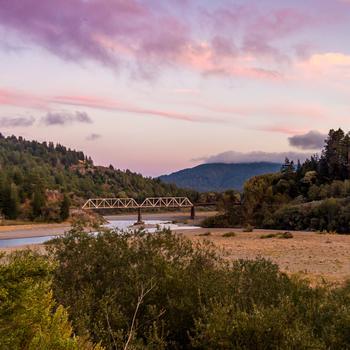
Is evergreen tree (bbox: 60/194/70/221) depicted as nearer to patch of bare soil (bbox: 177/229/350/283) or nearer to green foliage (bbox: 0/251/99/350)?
patch of bare soil (bbox: 177/229/350/283)

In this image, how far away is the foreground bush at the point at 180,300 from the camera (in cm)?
1084

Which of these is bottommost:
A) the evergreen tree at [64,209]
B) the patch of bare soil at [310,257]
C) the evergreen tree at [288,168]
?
the patch of bare soil at [310,257]

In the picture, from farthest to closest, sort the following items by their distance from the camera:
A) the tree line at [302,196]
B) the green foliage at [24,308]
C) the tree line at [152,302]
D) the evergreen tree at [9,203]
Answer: the evergreen tree at [9,203] → the tree line at [302,196] → the tree line at [152,302] → the green foliage at [24,308]

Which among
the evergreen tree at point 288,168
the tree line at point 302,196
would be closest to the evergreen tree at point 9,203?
the tree line at point 302,196

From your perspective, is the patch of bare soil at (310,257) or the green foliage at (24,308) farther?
the patch of bare soil at (310,257)

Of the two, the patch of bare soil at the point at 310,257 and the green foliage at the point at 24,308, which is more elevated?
the green foliage at the point at 24,308

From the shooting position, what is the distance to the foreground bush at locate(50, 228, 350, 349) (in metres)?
10.8

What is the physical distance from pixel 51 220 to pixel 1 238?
36380 mm

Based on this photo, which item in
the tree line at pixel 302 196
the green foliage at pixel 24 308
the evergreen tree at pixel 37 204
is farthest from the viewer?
the evergreen tree at pixel 37 204

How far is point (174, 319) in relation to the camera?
13539 mm

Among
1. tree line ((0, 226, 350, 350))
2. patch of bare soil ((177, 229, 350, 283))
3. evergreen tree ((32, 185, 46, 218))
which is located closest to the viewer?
tree line ((0, 226, 350, 350))

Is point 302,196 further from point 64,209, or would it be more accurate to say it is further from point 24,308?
point 24,308

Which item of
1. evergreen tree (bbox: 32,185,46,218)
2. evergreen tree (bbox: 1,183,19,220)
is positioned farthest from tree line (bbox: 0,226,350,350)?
evergreen tree (bbox: 32,185,46,218)

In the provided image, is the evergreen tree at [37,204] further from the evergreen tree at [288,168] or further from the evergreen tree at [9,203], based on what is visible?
the evergreen tree at [288,168]
